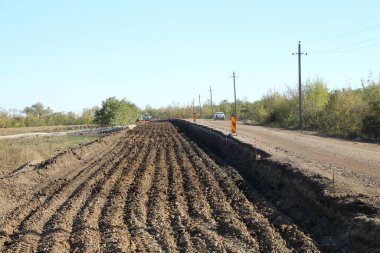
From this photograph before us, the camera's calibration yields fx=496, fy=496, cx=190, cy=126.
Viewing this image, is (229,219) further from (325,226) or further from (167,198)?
Result: (167,198)

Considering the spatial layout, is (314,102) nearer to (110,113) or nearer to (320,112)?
(320,112)

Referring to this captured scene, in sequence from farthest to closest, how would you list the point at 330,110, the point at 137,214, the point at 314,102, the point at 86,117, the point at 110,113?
the point at 86,117 < the point at 110,113 < the point at 314,102 < the point at 330,110 < the point at 137,214

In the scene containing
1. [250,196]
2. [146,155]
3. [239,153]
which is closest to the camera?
[250,196]

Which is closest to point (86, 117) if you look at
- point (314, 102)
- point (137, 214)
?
point (314, 102)

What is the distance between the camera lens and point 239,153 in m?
21.5

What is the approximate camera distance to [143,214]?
1027cm

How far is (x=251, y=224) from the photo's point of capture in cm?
911

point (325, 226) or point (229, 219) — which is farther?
point (229, 219)

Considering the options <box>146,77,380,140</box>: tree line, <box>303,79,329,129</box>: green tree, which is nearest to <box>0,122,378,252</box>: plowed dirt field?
<box>146,77,380,140</box>: tree line

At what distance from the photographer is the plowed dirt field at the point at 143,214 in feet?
26.3

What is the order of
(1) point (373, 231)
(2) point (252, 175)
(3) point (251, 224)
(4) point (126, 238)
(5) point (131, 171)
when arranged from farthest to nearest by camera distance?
1. (5) point (131, 171)
2. (2) point (252, 175)
3. (3) point (251, 224)
4. (4) point (126, 238)
5. (1) point (373, 231)

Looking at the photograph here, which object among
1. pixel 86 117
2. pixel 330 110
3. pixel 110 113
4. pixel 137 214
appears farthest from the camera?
pixel 86 117

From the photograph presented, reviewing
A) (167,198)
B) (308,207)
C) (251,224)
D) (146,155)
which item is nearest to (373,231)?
(251,224)

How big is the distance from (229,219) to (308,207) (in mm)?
1995
